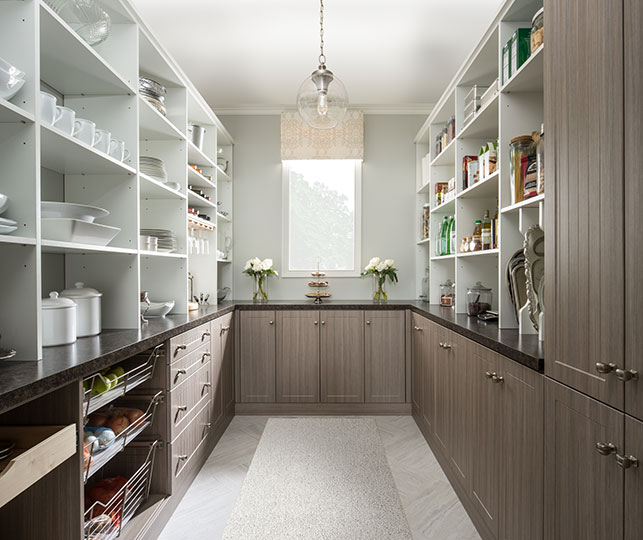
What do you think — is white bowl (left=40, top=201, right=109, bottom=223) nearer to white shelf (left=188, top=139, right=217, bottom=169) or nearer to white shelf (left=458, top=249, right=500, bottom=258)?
white shelf (left=188, top=139, right=217, bottom=169)

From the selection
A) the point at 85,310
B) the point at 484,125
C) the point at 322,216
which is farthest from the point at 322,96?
the point at 322,216

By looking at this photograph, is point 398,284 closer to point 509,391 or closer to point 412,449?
point 412,449

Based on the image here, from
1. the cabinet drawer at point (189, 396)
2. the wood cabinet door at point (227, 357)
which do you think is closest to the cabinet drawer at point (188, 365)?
the cabinet drawer at point (189, 396)

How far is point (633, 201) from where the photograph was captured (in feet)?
3.28

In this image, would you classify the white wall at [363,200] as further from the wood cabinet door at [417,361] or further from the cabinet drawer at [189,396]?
the cabinet drawer at [189,396]

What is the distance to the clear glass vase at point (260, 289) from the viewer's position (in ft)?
13.6

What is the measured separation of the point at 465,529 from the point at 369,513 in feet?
1.47

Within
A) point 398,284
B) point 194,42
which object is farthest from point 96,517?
point 398,284

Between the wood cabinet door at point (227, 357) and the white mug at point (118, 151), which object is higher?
the white mug at point (118, 151)

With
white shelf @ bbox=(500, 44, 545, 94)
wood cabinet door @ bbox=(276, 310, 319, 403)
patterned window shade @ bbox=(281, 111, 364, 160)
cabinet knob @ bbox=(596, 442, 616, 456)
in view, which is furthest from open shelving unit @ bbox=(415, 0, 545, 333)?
wood cabinet door @ bbox=(276, 310, 319, 403)

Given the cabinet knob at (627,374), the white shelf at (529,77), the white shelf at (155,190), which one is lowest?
the cabinet knob at (627,374)

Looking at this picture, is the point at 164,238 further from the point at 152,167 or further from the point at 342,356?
the point at 342,356

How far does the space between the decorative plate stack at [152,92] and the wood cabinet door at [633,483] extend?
245 cm

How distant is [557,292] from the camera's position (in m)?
1.33
